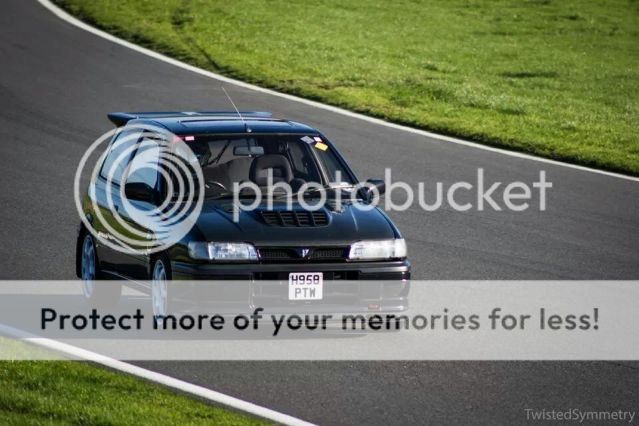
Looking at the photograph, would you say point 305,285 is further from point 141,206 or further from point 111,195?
point 111,195

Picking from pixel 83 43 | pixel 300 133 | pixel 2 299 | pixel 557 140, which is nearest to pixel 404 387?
pixel 300 133

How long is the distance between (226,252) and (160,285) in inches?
29.8

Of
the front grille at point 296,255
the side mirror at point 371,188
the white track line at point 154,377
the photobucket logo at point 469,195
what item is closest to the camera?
the white track line at point 154,377

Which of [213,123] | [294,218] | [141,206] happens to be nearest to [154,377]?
[294,218]

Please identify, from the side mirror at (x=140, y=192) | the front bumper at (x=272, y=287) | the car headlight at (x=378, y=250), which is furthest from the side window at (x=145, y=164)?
the car headlight at (x=378, y=250)

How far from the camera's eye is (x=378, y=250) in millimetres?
10695

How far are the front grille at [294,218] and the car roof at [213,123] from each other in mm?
1235

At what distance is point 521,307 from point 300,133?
2470 millimetres

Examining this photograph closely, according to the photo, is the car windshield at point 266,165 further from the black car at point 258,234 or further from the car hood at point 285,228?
the car hood at point 285,228

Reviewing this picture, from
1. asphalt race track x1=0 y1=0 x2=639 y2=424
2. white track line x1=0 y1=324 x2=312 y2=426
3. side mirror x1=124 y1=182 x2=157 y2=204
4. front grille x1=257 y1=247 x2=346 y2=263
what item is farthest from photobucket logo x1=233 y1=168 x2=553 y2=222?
white track line x1=0 y1=324 x2=312 y2=426

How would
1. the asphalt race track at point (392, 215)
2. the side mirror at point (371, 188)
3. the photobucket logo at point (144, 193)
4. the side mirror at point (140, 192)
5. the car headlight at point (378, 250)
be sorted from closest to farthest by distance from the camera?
the asphalt race track at point (392, 215)
the car headlight at point (378, 250)
the photobucket logo at point (144, 193)
the side mirror at point (140, 192)
the side mirror at point (371, 188)

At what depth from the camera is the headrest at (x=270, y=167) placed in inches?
460

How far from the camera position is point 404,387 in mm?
9297

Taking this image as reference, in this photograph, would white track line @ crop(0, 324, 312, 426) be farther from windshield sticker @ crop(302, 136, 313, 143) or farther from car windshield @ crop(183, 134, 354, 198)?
windshield sticker @ crop(302, 136, 313, 143)
